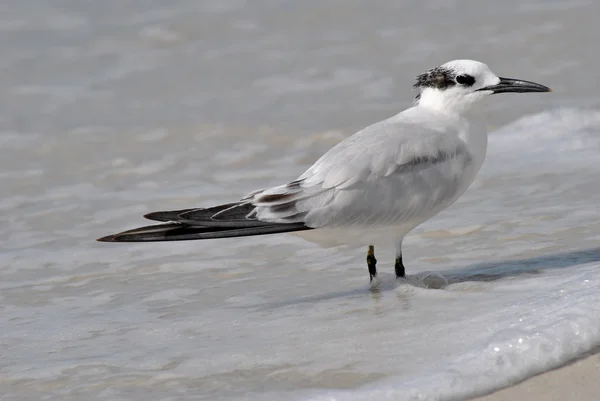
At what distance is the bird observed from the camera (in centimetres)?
456

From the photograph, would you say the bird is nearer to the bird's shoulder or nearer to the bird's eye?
the bird's shoulder

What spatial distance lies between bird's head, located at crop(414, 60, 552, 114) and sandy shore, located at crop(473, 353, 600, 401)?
170 centimetres

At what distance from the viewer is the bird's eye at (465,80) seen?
500cm

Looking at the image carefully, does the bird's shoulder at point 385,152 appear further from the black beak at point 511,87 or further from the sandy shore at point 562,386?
the sandy shore at point 562,386

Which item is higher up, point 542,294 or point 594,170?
point 594,170

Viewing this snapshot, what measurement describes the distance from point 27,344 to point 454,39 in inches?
223

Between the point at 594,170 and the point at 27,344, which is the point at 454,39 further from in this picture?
the point at 27,344

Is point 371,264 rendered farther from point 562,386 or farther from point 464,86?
point 562,386

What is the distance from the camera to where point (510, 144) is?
697cm

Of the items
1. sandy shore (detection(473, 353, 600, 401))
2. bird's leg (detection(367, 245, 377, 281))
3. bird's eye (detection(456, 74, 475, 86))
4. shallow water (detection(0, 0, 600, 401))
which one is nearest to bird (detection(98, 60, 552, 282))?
bird's leg (detection(367, 245, 377, 281))

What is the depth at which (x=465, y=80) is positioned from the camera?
5004 millimetres

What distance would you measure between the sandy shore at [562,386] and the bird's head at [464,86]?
170cm

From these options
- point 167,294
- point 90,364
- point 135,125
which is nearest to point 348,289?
point 167,294

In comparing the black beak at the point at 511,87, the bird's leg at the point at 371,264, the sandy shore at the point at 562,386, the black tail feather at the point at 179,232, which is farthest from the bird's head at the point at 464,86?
the sandy shore at the point at 562,386
